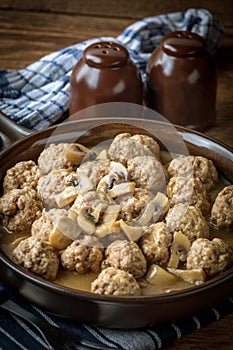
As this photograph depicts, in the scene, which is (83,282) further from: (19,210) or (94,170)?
(94,170)

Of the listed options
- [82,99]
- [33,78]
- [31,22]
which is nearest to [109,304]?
[82,99]

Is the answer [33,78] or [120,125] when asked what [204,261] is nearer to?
[120,125]

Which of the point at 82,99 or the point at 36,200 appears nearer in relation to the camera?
the point at 36,200

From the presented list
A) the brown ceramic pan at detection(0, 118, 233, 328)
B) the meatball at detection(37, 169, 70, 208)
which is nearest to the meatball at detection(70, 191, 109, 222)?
the meatball at detection(37, 169, 70, 208)

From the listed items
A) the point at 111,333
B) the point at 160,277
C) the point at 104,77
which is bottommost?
the point at 111,333

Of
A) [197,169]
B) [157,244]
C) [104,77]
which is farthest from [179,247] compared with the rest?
[104,77]

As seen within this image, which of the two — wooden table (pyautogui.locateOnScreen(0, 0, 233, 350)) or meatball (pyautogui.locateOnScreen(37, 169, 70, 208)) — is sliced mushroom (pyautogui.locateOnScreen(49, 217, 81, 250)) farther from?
wooden table (pyautogui.locateOnScreen(0, 0, 233, 350))
